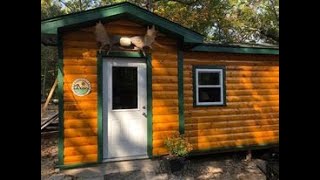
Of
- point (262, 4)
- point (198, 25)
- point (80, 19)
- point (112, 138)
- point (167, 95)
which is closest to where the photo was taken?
point (80, 19)

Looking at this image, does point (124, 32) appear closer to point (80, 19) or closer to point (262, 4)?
point (80, 19)

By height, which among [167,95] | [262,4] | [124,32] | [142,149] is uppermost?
[262,4]

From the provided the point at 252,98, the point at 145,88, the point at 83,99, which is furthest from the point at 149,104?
the point at 252,98

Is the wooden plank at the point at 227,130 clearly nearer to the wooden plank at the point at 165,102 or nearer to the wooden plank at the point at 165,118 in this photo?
the wooden plank at the point at 165,118

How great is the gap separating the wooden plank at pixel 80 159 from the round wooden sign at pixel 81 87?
1296 mm

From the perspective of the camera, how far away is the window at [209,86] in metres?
7.37

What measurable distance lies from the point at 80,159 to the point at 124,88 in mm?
1763

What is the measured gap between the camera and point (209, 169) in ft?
22.2

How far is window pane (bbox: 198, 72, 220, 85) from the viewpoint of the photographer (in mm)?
7477

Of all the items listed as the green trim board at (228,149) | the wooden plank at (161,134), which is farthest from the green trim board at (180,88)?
the green trim board at (228,149)

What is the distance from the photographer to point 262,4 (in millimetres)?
24234

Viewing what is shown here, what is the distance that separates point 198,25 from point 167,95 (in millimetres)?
15173
